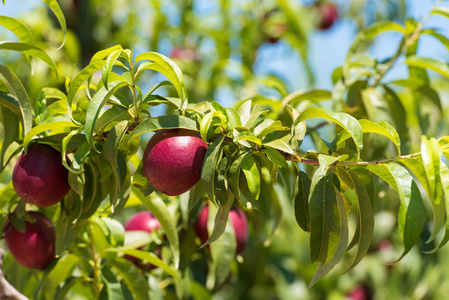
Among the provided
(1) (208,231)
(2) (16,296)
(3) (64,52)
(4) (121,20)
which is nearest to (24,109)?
(2) (16,296)

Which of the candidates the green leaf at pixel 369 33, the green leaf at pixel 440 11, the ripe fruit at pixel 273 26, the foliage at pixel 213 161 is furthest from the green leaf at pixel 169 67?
the ripe fruit at pixel 273 26

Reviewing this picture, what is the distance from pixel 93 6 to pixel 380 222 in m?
1.33

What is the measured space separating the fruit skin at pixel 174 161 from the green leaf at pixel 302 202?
0.38 ft

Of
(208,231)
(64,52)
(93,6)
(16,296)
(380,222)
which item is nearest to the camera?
(16,296)

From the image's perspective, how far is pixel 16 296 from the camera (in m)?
0.76

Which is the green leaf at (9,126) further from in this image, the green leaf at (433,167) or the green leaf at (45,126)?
the green leaf at (433,167)

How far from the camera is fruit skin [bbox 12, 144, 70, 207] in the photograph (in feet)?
2.29

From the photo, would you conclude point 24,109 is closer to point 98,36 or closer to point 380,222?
point 380,222

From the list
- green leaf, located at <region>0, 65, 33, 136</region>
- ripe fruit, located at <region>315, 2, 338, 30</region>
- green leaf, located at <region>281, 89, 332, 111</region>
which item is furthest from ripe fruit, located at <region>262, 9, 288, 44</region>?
green leaf, located at <region>0, 65, 33, 136</region>

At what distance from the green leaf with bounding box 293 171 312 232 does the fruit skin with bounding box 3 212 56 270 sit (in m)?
0.39

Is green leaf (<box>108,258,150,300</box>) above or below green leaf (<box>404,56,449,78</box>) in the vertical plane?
below

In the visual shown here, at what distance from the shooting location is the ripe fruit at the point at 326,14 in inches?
114

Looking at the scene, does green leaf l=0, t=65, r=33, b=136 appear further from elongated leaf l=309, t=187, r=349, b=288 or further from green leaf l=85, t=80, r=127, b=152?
elongated leaf l=309, t=187, r=349, b=288

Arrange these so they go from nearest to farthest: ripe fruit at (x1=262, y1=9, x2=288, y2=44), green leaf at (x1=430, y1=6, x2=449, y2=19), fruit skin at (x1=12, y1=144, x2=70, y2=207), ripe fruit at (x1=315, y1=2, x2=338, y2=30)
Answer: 1. fruit skin at (x1=12, y1=144, x2=70, y2=207)
2. green leaf at (x1=430, y1=6, x2=449, y2=19)
3. ripe fruit at (x1=262, y1=9, x2=288, y2=44)
4. ripe fruit at (x1=315, y1=2, x2=338, y2=30)
